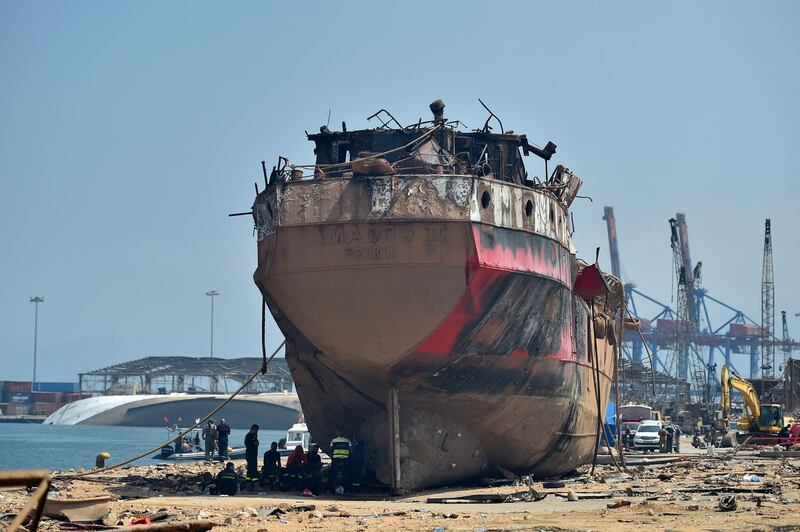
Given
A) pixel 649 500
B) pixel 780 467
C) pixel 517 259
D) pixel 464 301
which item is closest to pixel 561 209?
pixel 517 259

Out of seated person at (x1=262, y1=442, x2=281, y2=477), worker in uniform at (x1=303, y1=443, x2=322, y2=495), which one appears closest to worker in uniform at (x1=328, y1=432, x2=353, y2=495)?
worker in uniform at (x1=303, y1=443, x2=322, y2=495)

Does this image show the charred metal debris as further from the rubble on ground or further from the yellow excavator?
the yellow excavator

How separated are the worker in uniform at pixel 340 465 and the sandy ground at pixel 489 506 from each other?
2.49 feet

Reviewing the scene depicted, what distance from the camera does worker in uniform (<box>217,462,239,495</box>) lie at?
797 inches

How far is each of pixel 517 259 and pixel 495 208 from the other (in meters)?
1.07

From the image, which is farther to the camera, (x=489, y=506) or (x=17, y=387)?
(x=17, y=387)

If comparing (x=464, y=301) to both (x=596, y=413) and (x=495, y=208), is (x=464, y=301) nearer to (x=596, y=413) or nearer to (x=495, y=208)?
(x=495, y=208)

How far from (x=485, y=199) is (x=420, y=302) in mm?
2304

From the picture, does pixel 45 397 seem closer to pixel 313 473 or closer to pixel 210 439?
pixel 210 439

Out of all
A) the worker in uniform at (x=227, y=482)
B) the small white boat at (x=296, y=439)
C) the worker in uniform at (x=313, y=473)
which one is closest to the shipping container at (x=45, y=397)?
the small white boat at (x=296, y=439)

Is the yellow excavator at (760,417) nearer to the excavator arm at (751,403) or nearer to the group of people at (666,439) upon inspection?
the excavator arm at (751,403)

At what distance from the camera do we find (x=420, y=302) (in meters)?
20.0

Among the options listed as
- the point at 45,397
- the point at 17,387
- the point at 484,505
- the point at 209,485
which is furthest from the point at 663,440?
the point at 17,387

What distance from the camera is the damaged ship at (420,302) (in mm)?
20062
